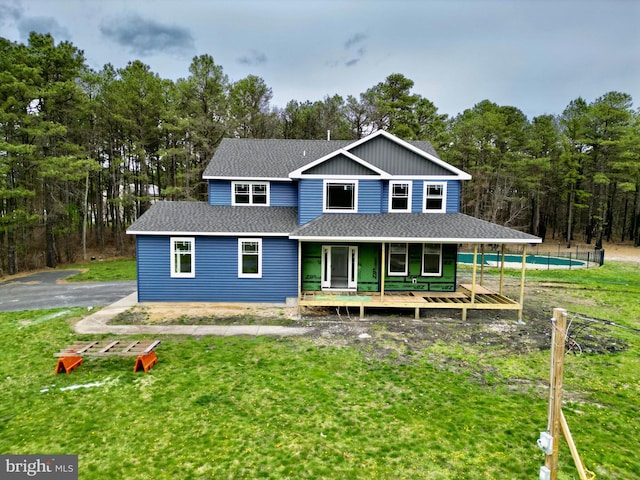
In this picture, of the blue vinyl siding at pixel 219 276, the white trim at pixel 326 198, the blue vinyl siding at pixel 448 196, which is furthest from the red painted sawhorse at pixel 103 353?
the blue vinyl siding at pixel 448 196

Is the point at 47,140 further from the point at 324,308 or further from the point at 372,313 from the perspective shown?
the point at 372,313

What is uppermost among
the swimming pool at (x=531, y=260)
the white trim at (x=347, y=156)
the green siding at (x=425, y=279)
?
the white trim at (x=347, y=156)

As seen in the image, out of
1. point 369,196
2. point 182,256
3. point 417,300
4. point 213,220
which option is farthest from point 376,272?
point 182,256

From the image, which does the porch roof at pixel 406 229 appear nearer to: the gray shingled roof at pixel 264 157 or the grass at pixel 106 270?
the gray shingled roof at pixel 264 157

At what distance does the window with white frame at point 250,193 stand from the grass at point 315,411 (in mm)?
8436

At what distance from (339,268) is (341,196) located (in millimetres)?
3322

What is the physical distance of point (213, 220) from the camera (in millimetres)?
15023

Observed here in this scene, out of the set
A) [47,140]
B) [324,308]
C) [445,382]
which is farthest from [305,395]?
[47,140]

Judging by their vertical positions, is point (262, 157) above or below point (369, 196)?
above

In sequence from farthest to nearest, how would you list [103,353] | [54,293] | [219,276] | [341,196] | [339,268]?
[54,293] < [341,196] < [339,268] < [219,276] < [103,353]

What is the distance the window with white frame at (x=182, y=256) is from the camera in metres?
14.2

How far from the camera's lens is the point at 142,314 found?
13.0m

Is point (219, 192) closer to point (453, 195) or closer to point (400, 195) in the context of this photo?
point (400, 195)

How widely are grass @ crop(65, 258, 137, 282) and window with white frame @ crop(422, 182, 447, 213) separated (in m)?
17.5
